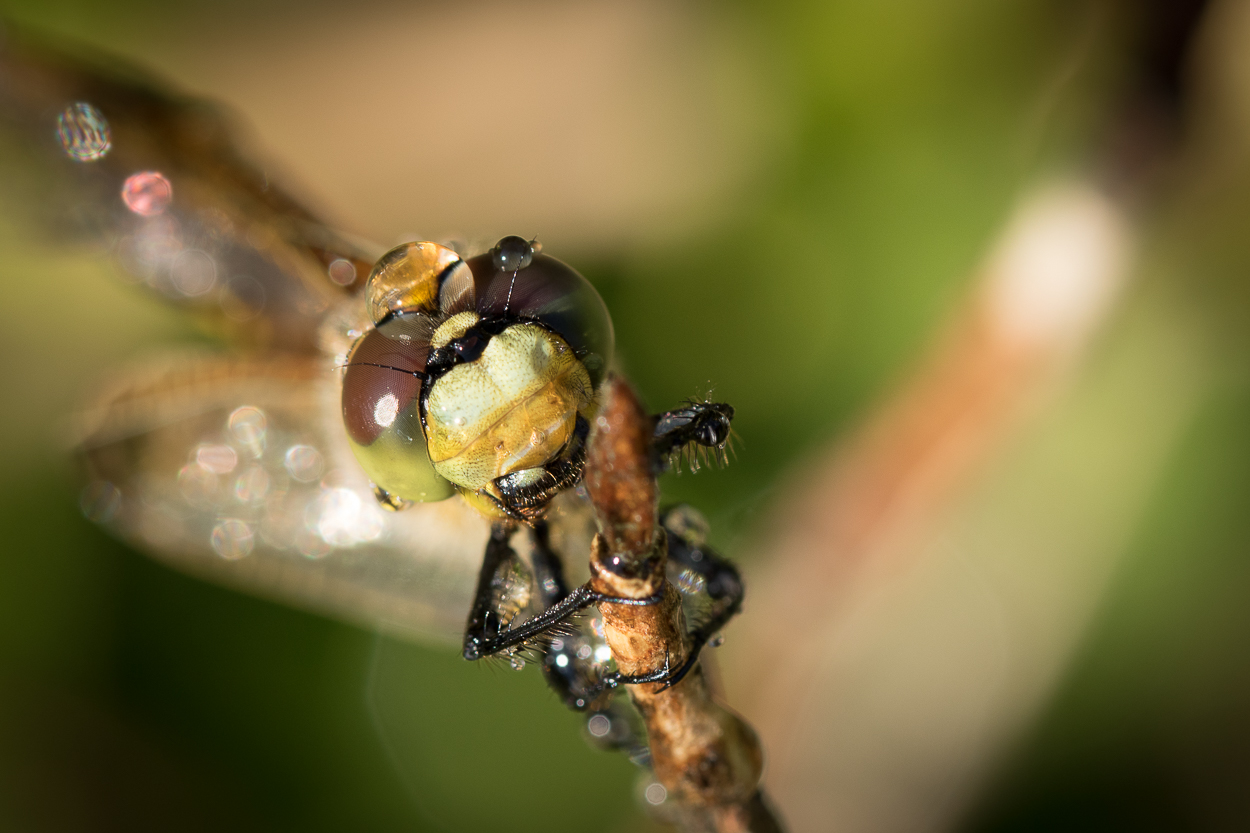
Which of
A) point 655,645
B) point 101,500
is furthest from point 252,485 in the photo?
point 655,645

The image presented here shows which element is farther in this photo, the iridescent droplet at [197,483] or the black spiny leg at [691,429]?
the iridescent droplet at [197,483]

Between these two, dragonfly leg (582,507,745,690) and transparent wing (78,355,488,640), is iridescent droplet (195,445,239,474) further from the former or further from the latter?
dragonfly leg (582,507,745,690)

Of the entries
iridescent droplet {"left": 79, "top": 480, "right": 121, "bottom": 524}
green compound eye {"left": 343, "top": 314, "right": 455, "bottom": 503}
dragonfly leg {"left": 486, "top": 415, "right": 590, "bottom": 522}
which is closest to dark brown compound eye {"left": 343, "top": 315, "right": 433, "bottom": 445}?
green compound eye {"left": 343, "top": 314, "right": 455, "bottom": 503}

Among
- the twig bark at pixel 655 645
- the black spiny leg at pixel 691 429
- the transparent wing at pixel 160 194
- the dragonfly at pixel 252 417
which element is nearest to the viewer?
the twig bark at pixel 655 645

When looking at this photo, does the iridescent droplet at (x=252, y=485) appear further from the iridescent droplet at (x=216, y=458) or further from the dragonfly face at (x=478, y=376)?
the dragonfly face at (x=478, y=376)

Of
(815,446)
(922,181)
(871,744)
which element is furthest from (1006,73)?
(871,744)

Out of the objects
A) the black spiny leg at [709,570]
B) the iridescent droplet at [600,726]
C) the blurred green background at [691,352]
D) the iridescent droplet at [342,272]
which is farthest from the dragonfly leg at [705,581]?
the iridescent droplet at [342,272]
